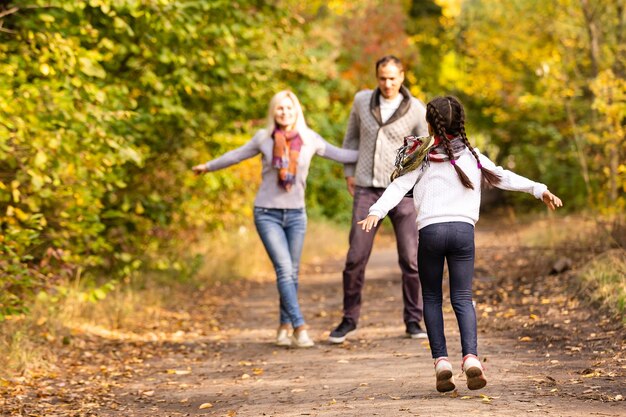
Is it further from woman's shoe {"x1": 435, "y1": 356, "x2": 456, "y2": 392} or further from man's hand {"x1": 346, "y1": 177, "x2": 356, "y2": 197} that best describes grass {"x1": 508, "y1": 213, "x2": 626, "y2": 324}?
woman's shoe {"x1": 435, "y1": 356, "x2": 456, "y2": 392}

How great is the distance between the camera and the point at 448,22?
34.9 meters

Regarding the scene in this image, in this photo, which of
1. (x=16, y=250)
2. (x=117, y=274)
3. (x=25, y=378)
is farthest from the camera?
(x=117, y=274)

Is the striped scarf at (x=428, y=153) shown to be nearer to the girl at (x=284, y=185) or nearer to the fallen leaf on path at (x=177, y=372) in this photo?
the girl at (x=284, y=185)

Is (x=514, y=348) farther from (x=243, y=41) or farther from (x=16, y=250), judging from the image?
(x=243, y=41)

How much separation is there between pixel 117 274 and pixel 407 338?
3.95 meters

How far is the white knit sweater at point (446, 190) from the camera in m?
5.87

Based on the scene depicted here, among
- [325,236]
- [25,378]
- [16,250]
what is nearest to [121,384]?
[25,378]

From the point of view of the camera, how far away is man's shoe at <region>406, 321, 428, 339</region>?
8242 mm

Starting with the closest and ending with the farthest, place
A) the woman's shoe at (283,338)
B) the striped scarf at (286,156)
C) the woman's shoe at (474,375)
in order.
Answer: the woman's shoe at (474,375) → the striped scarf at (286,156) → the woman's shoe at (283,338)

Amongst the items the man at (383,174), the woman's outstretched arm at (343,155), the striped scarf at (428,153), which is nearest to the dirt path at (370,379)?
the man at (383,174)

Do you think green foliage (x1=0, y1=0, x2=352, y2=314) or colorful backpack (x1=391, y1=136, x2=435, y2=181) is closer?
colorful backpack (x1=391, y1=136, x2=435, y2=181)

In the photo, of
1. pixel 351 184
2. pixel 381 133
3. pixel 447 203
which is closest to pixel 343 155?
pixel 351 184

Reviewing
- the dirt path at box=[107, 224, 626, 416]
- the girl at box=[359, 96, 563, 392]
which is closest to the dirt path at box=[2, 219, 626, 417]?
the dirt path at box=[107, 224, 626, 416]

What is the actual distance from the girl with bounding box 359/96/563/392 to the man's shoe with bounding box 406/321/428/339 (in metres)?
2.28
